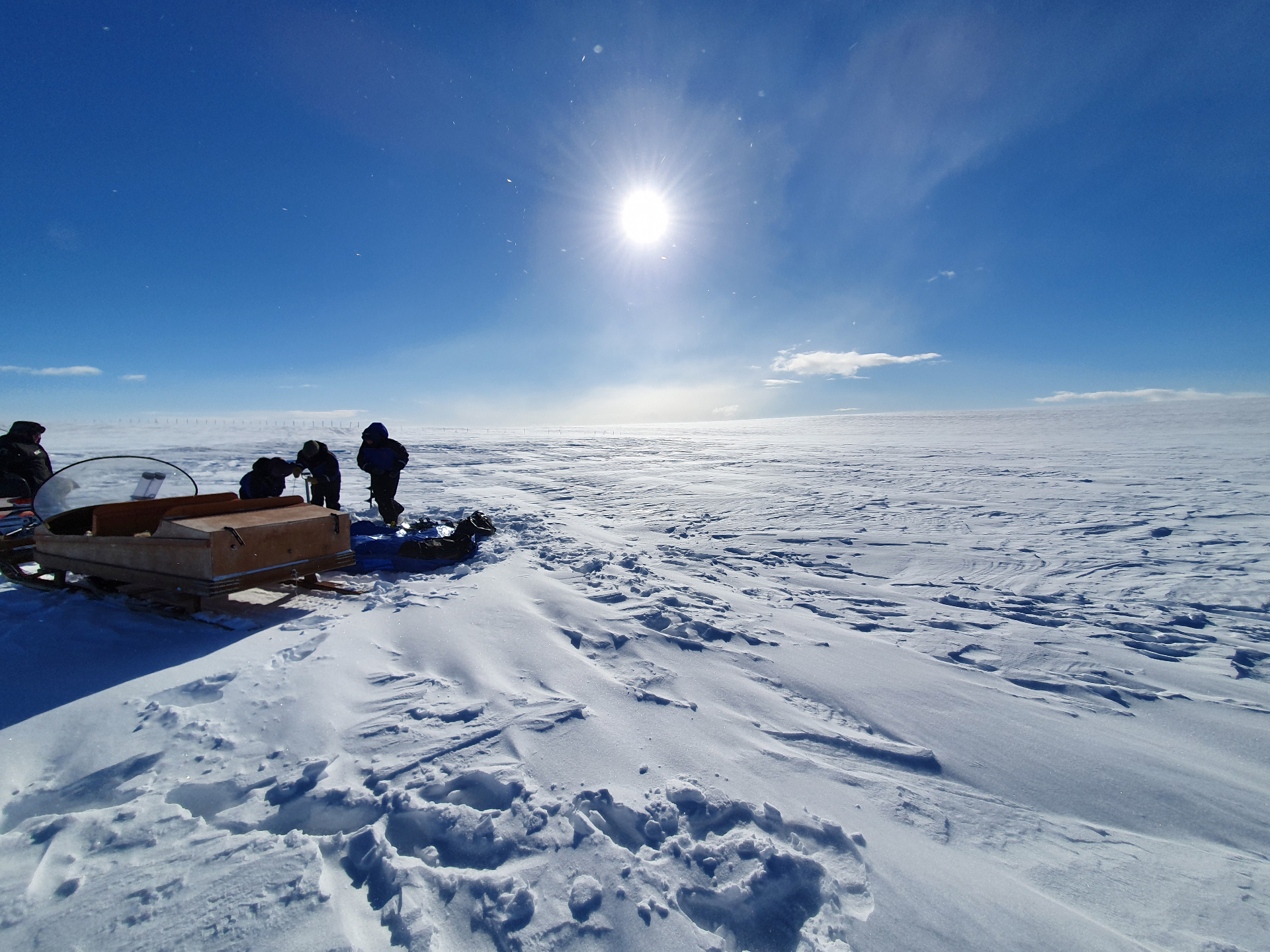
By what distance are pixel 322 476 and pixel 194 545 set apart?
3712mm

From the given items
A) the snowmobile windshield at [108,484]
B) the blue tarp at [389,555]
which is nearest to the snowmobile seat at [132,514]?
the snowmobile windshield at [108,484]

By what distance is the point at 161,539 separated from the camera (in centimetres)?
318

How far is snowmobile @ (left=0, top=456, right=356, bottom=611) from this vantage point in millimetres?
3158

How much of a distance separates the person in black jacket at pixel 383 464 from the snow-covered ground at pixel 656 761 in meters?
2.83

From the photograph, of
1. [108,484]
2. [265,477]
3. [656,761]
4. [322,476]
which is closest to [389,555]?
[265,477]

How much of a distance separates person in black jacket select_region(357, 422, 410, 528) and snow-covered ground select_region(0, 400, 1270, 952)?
2.83m

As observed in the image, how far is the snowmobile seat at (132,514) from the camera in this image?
12.6 feet

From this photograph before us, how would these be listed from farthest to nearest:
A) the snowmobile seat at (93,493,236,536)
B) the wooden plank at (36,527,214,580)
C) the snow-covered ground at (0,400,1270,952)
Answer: the snowmobile seat at (93,493,236,536) → the wooden plank at (36,527,214,580) → the snow-covered ground at (0,400,1270,952)

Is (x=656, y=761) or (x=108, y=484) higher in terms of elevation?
(x=108, y=484)

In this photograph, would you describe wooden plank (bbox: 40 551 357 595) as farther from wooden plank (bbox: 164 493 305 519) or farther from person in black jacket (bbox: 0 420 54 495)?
person in black jacket (bbox: 0 420 54 495)

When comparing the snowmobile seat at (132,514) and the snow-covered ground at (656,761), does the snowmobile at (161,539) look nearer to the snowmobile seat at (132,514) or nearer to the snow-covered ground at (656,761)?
the snowmobile seat at (132,514)

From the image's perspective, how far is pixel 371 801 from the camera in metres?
1.89

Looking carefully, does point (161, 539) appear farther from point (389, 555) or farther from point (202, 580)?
point (389, 555)

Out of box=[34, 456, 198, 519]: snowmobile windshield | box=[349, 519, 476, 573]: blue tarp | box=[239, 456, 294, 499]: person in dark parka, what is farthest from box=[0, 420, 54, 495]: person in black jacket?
box=[349, 519, 476, 573]: blue tarp
